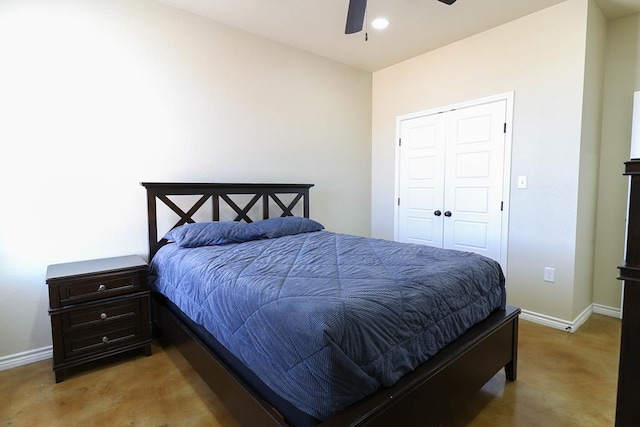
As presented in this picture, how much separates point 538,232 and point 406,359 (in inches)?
Answer: 93.7

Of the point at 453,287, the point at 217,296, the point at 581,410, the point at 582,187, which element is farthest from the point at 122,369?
the point at 582,187

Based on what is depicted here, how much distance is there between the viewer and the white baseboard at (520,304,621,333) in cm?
278

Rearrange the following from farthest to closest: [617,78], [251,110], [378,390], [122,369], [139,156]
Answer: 1. [251,110]
2. [617,78]
3. [139,156]
4. [122,369]
5. [378,390]

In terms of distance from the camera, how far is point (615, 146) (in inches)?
116

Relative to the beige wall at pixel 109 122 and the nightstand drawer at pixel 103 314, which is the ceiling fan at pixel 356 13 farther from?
the nightstand drawer at pixel 103 314

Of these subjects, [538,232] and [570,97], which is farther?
[538,232]

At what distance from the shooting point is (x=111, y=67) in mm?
2496

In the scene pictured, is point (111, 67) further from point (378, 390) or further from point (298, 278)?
point (378, 390)

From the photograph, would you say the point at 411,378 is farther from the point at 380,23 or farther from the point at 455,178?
the point at 380,23

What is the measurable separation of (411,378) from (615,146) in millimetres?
3154

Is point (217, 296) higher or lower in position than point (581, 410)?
higher

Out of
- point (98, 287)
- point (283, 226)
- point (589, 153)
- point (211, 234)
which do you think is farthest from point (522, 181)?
point (98, 287)

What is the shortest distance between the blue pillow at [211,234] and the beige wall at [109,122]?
0.49 m

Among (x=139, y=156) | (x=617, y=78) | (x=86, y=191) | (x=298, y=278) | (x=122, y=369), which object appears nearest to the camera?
(x=298, y=278)
